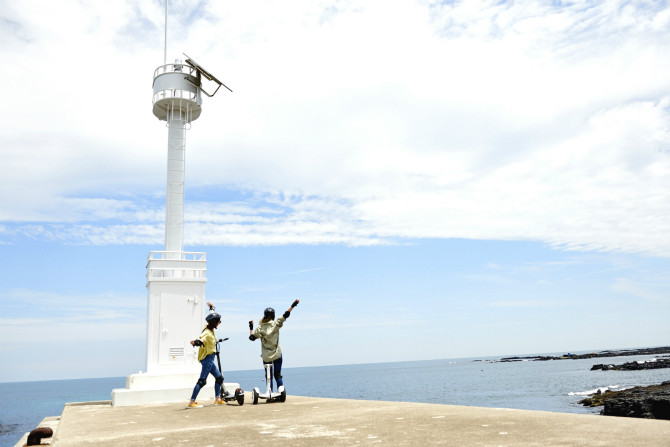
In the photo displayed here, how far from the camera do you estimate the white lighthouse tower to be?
565 inches

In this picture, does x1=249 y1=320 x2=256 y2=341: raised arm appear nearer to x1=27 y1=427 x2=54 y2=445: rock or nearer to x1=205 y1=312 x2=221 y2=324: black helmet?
x1=205 y1=312 x2=221 y2=324: black helmet

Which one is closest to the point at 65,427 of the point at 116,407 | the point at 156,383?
the point at 116,407

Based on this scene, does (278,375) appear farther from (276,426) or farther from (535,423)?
(535,423)

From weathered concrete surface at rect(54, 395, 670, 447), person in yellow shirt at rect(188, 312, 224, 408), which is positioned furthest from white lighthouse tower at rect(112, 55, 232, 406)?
weathered concrete surface at rect(54, 395, 670, 447)

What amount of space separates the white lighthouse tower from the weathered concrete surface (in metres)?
4.84

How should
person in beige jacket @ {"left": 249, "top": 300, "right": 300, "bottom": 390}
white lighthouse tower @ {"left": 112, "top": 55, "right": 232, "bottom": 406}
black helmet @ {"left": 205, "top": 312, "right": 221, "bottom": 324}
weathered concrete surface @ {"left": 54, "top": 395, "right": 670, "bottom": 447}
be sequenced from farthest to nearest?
white lighthouse tower @ {"left": 112, "top": 55, "right": 232, "bottom": 406} → black helmet @ {"left": 205, "top": 312, "right": 221, "bottom": 324} → person in beige jacket @ {"left": 249, "top": 300, "right": 300, "bottom": 390} → weathered concrete surface @ {"left": 54, "top": 395, "right": 670, "bottom": 447}

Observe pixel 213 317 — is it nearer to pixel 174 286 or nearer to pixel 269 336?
pixel 269 336

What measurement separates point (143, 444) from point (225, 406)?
4911mm

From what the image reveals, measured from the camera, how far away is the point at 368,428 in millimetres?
6652

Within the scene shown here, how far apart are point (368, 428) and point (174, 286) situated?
10522 mm

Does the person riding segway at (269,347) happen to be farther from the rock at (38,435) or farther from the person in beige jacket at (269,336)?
the rock at (38,435)

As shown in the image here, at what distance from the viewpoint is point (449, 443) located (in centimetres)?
535

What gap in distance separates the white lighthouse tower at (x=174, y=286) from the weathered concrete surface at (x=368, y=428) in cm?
484

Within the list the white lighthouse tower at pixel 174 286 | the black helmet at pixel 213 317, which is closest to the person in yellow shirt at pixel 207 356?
the black helmet at pixel 213 317
